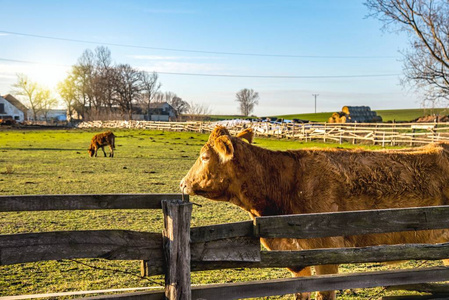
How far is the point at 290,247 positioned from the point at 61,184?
10881 mm

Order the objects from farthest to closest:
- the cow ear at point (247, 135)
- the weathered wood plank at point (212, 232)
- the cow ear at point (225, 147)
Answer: the cow ear at point (247, 135)
the cow ear at point (225, 147)
the weathered wood plank at point (212, 232)

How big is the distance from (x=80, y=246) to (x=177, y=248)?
0.70 metres

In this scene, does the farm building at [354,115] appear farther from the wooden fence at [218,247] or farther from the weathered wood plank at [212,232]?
the weathered wood plank at [212,232]

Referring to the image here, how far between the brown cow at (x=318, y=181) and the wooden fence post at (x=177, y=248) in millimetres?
1731

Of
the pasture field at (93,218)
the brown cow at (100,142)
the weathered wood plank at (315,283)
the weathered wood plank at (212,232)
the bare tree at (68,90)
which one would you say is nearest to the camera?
the weathered wood plank at (212,232)

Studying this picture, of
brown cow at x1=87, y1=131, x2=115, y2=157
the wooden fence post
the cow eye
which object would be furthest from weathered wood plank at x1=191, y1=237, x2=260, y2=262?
brown cow at x1=87, y1=131, x2=115, y2=157

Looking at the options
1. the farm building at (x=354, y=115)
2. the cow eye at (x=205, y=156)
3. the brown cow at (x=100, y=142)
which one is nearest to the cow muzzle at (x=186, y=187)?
the cow eye at (x=205, y=156)

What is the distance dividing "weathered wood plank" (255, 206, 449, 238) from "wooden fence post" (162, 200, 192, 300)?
1.92 ft

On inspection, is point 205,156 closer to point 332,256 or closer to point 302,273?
point 302,273

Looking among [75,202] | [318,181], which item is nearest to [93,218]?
[75,202]

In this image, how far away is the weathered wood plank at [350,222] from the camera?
11.2 ft

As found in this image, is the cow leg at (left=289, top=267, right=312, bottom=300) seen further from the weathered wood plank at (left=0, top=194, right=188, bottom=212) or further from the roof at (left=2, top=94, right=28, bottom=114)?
the roof at (left=2, top=94, right=28, bottom=114)

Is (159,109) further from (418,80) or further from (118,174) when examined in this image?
(118,174)

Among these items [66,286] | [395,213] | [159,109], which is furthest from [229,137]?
[159,109]
